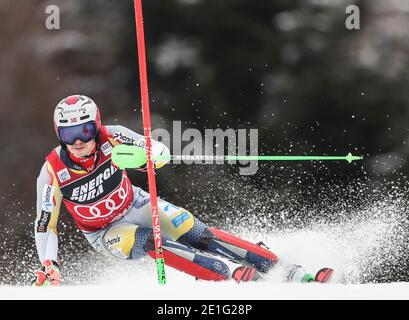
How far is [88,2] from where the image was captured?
228 centimetres

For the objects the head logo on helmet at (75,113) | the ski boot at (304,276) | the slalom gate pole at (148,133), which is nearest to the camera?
the slalom gate pole at (148,133)

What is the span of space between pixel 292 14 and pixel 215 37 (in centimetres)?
26

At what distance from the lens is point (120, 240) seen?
1992 mm

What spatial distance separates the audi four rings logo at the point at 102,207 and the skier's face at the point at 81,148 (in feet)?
0.47

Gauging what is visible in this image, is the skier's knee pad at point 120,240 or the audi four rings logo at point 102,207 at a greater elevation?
the audi four rings logo at point 102,207

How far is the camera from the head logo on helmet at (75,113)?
191cm

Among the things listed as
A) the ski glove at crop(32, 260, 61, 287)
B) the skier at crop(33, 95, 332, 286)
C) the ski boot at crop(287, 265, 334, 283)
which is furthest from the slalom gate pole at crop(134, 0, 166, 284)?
the ski boot at crop(287, 265, 334, 283)

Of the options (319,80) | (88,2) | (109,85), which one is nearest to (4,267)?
(109,85)

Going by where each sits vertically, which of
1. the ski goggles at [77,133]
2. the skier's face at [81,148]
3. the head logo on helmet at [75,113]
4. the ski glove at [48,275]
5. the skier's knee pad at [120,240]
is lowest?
the ski glove at [48,275]

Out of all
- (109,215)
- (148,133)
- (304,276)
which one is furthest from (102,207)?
(304,276)

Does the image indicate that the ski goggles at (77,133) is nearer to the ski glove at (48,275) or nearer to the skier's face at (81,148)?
the skier's face at (81,148)

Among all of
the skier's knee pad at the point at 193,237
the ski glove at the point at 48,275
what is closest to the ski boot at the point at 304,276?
the skier's knee pad at the point at 193,237

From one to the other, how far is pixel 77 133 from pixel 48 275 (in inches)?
14.7
